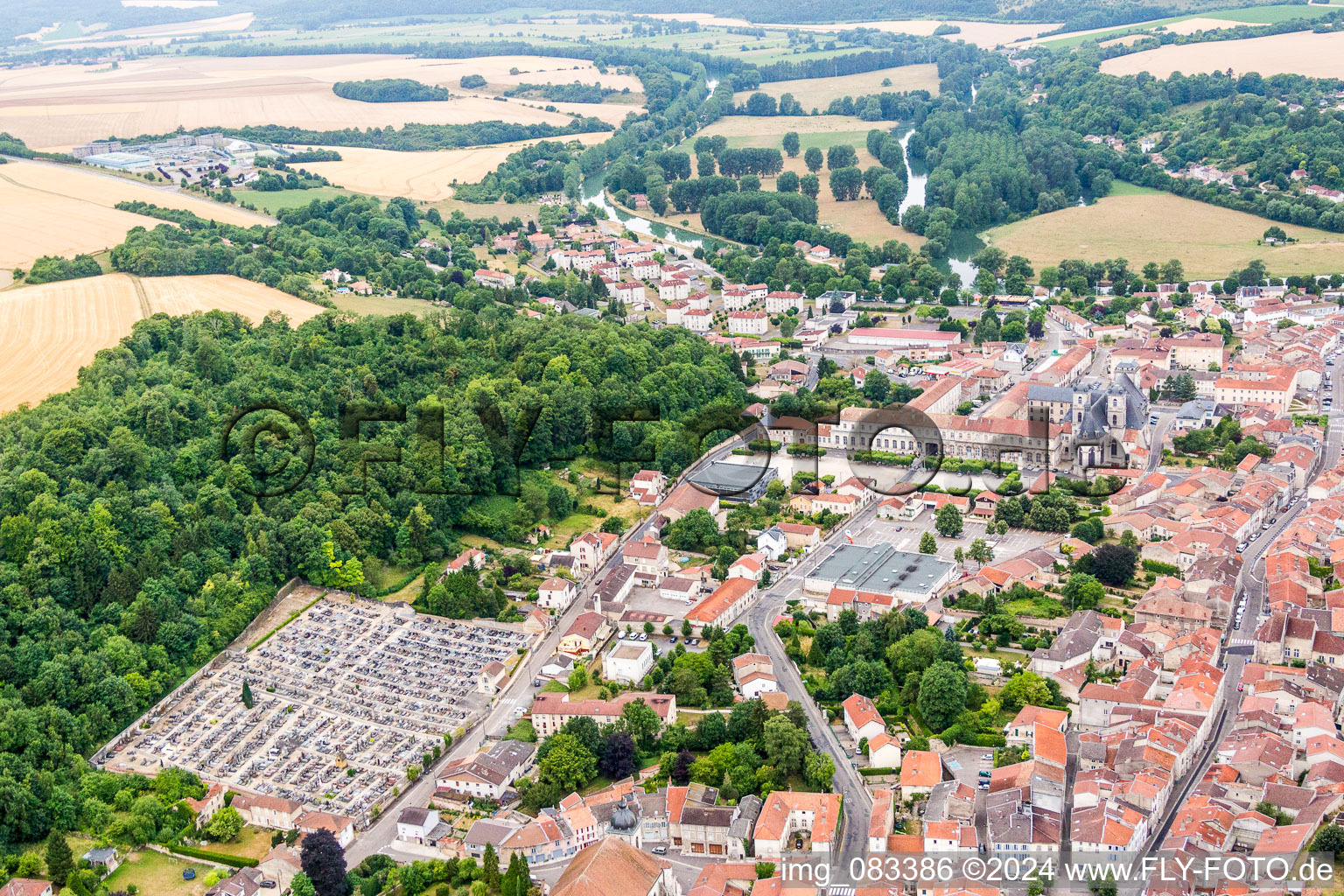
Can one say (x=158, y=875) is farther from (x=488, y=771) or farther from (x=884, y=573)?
(x=884, y=573)

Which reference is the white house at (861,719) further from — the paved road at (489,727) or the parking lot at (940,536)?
the parking lot at (940,536)

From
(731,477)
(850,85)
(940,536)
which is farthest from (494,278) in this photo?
(850,85)

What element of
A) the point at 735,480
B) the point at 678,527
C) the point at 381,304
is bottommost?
the point at 735,480

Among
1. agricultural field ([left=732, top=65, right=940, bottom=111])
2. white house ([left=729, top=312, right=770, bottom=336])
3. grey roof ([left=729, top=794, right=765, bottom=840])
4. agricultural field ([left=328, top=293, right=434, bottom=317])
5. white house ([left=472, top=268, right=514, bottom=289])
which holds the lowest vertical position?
white house ([left=729, top=312, right=770, bottom=336])

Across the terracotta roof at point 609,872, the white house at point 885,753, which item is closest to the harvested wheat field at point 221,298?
the white house at point 885,753

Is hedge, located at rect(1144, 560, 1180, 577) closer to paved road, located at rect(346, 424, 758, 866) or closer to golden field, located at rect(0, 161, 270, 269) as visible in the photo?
paved road, located at rect(346, 424, 758, 866)

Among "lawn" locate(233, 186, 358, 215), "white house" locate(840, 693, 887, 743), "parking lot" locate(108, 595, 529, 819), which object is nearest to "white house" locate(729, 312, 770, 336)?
"lawn" locate(233, 186, 358, 215)

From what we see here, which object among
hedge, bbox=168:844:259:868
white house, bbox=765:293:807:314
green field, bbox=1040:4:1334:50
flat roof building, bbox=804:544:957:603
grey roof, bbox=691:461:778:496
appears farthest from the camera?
green field, bbox=1040:4:1334:50

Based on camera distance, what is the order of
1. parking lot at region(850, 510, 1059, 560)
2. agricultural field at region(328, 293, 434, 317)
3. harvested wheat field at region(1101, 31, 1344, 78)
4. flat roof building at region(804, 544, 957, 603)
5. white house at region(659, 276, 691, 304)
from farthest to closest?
1. harvested wheat field at region(1101, 31, 1344, 78)
2. white house at region(659, 276, 691, 304)
3. agricultural field at region(328, 293, 434, 317)
4. parking lot at region(850, 510, 1059, 560)
5. flat roof building at region(804, 544, 957, 603)
